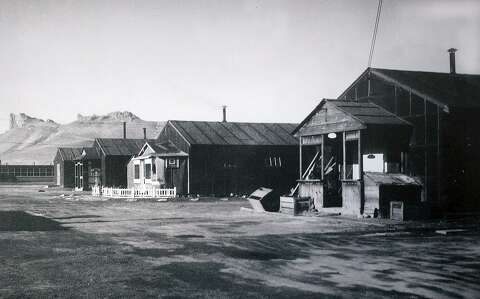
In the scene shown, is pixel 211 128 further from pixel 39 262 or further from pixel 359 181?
pixel 39 262

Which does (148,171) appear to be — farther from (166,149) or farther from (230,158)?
(230,158)

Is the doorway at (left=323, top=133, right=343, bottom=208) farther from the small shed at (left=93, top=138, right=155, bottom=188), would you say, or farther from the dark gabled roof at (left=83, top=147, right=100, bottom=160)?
the dark gabled roof at (left=83, top=147, right=100, bottom=160)

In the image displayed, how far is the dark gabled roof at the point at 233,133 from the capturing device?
132 ft

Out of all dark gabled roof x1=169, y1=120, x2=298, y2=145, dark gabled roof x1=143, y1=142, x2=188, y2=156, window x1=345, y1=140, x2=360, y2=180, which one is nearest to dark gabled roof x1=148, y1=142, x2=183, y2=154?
dark gabled roof x1=143, y1=142, x2=188, y2=156

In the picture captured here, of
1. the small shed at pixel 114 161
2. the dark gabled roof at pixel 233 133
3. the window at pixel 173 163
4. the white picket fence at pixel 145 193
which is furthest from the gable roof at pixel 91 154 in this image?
the window at pixel 173 163

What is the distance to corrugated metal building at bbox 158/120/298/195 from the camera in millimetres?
38938

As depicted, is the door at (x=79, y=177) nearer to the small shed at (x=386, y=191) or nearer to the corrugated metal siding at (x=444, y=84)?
the corrugated metal siding at (x=444, y=84)

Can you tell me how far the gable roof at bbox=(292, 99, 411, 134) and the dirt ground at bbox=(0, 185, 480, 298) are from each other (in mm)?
5084

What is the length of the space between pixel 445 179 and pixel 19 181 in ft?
274

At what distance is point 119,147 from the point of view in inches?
2053

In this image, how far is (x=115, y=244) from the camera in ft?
45.1

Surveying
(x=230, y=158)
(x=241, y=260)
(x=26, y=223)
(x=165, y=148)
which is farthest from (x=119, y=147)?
(x=241, y=260)

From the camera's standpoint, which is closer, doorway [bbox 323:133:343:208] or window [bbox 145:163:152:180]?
doorway [bbox 323:133:343:208]

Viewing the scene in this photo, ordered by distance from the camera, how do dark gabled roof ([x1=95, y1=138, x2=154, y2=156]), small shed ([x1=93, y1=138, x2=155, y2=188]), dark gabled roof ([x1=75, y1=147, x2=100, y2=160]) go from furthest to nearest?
dark gabled roof ([x1=75, y1=147, x2=100, y2=160]), dark gabled roof ([x1=95, y1=138, x2=154, y2=156]), small shed ([x1=93, y1=138, x2=155, y2=188])
